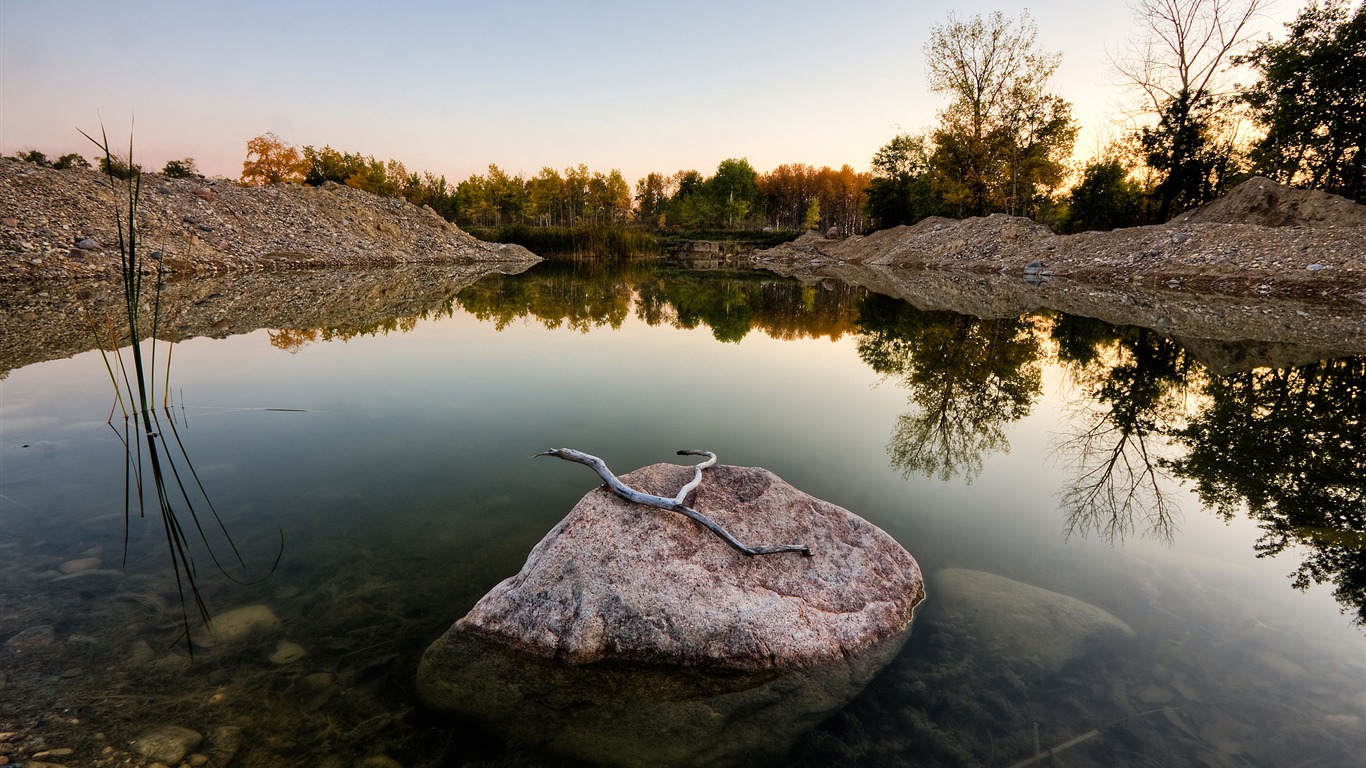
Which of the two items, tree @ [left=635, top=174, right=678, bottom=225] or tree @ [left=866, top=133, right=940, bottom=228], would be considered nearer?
tree @ [left=866, top=133, right=940, bottom=228]

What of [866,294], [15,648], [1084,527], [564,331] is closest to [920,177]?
[866,294]

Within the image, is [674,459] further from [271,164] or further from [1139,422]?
[271,164]

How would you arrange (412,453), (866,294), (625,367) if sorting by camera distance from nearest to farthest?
(412,453), (625,367), (866,294)

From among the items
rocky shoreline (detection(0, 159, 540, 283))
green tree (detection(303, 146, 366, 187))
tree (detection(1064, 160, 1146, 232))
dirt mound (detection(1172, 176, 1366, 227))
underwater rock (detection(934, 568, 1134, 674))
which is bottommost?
underwater rock (detection(934, 568, 1134, 674))

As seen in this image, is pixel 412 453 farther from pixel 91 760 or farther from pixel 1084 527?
pixel 1084 527

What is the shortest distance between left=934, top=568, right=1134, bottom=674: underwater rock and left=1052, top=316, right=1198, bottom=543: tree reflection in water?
1228 millimetres

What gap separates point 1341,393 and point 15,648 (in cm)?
1286

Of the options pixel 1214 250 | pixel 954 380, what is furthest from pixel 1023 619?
pixel 1214 250

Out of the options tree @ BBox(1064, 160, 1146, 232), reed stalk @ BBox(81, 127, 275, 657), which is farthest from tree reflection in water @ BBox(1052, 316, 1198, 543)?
tree @ BBox(1064, 160, 1146, 232)

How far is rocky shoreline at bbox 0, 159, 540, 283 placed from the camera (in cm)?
1872

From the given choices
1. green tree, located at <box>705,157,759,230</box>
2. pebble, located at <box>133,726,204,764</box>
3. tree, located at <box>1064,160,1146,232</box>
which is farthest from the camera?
green tree, located at <box>705,157,759,230</box>

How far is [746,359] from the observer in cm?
1032

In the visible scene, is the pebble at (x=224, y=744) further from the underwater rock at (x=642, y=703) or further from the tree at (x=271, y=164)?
the tree at (x=271, y=164)

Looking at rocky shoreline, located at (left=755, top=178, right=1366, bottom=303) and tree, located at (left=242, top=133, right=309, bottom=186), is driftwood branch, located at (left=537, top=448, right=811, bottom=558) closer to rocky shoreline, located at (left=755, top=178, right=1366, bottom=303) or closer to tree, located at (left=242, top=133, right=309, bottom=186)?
rocky shoreline, located at (left=755, top=178, right=1366, bottom=303)
